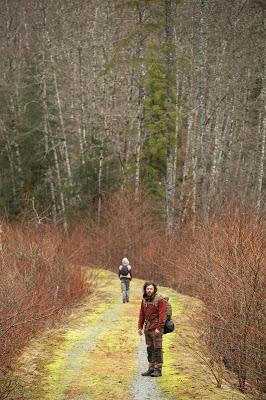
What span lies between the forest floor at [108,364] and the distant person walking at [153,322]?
0.94 ft

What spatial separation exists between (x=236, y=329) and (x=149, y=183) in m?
22.1

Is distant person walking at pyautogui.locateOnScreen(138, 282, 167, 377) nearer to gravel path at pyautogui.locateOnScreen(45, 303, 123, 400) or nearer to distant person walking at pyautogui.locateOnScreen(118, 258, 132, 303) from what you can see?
gravel path at pyautogui.locateOnScreen(45, 303, 123, 400)

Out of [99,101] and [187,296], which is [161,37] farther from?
[187,296]

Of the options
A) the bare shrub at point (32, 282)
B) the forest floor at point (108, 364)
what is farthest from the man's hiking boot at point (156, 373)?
the bare shrub at point (32, 282)

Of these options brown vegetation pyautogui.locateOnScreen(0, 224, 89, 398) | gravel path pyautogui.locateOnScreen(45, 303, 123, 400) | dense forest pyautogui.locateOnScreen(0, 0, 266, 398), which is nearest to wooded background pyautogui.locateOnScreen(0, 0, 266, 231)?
dense forest pyautogui.locateOnScreen(0, 0, 266, 398)

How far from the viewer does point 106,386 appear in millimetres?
10078

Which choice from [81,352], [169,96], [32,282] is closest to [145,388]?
[81,352]

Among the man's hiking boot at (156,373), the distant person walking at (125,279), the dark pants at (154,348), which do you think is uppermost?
the dark pants at (154,348)

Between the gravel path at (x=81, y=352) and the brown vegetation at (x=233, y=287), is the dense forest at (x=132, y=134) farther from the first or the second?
the brown vegetation at (x=233, y=287)

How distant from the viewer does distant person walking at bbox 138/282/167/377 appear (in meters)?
10.2

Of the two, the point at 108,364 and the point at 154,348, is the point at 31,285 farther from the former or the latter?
the point at 154,348

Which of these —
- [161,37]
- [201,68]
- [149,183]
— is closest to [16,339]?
[201,68]

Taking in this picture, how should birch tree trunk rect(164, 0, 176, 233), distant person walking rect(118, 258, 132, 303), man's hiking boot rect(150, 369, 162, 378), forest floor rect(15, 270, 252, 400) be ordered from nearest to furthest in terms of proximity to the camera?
forest floor rect(15, 270, 252, 400) < man's hiking boot rect(150, 369, 162, 378) < distant person walking rect(118, 258, 132, 303) < birch tree trunk rect(164, 0, 176, 233)

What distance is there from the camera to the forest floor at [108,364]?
9703 mm
